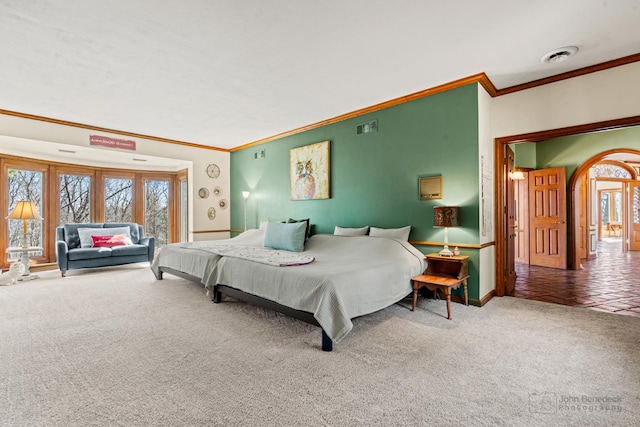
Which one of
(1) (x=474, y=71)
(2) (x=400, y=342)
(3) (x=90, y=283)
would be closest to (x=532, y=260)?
(1) (x=474, y=71)

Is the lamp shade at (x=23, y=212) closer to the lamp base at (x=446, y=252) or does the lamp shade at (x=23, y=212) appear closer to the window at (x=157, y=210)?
the window at (x=157, y=210)

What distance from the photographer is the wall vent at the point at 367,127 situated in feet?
15.1

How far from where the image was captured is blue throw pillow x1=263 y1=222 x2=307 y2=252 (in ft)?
14.5

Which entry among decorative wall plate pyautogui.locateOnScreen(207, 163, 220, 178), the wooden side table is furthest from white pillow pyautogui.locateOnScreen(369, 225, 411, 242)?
decorative wall plate pyautogui.locateOnScreen(207, 163, 220, 178)

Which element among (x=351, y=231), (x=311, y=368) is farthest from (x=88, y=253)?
(x=311, y=368)

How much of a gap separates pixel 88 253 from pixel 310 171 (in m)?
4.18

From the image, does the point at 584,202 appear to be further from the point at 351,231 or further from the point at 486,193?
the point at 351,231

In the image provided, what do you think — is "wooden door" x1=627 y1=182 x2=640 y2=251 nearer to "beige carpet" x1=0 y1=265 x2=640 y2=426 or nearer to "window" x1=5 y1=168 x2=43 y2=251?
"beige carpet" x1=0 y1=265 x2=640 y2=426

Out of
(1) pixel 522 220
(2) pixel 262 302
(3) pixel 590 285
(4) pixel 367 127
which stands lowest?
(3) pixel 590 285

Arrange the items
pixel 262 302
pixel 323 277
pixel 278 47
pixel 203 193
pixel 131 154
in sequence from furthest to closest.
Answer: pixel 203 193 < pixel 131 154 < pixel 262 302 < pixel 278 47 < pixel 323 277

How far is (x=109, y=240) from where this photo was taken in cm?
591

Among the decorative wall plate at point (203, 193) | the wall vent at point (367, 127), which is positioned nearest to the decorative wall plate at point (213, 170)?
the decorative wall plate at point (203, 193)

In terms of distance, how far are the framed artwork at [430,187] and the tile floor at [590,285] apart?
173cm

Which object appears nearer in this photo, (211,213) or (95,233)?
(95,233)
